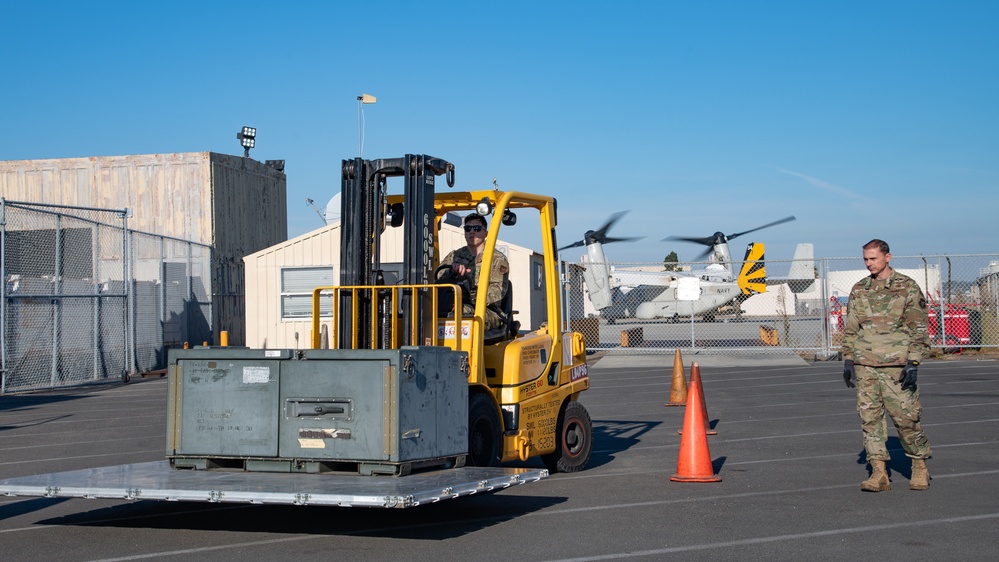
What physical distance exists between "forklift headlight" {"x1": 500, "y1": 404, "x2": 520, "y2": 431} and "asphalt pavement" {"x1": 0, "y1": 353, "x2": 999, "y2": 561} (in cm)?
57

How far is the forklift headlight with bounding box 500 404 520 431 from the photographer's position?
8484mm

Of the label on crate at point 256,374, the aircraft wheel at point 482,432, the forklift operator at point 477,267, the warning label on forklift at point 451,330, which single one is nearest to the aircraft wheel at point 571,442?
the aircraft wheel at point 482,432

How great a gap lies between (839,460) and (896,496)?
6.34ft

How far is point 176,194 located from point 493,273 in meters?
23.7

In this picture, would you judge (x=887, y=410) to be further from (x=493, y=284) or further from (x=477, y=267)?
(x=477, y=267)

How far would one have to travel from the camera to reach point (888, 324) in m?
8.38

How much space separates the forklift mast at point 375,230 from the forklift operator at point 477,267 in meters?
0.42

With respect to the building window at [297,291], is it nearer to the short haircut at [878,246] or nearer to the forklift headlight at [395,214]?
the forklift headlight at [395,214]

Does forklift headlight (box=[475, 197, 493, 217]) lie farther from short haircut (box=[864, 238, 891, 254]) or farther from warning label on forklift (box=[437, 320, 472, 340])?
short haircut (box=[864, 238, 891, 254])

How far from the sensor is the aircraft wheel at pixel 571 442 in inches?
375

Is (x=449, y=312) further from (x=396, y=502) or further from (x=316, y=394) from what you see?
(x=396, y=502)

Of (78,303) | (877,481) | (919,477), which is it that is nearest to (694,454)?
(877,481)

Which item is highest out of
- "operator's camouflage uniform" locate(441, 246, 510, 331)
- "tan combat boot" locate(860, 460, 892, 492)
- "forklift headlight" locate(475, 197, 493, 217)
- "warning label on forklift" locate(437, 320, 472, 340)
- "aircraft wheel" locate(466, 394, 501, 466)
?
"forklift headlight" locate(475, 197, 493, 217)

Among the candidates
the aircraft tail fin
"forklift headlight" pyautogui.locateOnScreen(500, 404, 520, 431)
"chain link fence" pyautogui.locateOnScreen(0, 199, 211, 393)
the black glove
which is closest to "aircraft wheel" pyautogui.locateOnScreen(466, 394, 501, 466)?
"forklift headlight" pyautogui.locateOnScreen(500, 404, 520, 431)
